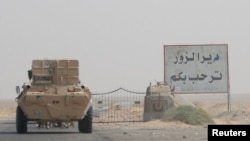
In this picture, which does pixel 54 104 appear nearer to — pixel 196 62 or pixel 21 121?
pixel 21 121

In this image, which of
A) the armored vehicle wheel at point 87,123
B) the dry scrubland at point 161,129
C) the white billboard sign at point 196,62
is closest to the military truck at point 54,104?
the armored vehicle wheel at point 87,123

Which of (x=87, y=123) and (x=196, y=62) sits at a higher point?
(x=196, y=62)

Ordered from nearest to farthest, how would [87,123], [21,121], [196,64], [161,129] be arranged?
[87,123], [21,121], [161,129], [196,64]

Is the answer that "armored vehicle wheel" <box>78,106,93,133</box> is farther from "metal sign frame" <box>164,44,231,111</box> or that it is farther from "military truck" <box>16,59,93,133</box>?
"metal sign frame" <box>164,44,231,111</box>

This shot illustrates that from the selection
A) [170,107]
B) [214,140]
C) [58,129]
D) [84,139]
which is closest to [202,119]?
[170,107]

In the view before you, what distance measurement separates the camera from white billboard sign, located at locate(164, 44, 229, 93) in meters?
49.7

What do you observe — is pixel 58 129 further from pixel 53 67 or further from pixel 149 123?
pixel 149 123

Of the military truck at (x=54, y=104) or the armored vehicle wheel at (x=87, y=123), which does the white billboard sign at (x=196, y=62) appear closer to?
the military truck at (x=54, y=104)

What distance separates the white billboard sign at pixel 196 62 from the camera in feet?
163

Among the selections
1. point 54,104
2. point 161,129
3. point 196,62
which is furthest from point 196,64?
point 54,104

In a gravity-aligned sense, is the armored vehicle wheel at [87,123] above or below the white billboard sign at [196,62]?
below

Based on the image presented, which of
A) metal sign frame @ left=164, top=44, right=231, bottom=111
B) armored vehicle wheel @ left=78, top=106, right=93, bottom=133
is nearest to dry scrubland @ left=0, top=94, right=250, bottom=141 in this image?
armored vehicle wheel @ left=78, top=106, right=93, bottom=133

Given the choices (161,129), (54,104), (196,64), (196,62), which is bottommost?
(161,129)

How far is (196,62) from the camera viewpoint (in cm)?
4984
